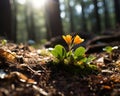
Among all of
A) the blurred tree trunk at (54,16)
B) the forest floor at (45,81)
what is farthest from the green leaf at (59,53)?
the blurred tree trunk at (54,16)

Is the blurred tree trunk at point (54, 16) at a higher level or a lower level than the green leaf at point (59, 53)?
higher

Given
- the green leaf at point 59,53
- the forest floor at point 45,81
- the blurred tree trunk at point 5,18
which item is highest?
the blurred tree trunk at point 5,18

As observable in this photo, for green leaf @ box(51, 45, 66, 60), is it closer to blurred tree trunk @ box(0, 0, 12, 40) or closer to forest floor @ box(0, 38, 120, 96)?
forest floor @ box(0, 38, 120, 96)

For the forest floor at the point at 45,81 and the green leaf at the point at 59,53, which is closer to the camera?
the forest floor at the point at 45,81

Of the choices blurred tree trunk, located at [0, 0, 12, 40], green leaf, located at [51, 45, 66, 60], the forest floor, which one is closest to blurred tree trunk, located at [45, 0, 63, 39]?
blurred tree trunk, located at [0, 0, 12, 40]

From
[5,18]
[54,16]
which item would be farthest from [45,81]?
[54,16]

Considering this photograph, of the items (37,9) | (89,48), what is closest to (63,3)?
(37,9)

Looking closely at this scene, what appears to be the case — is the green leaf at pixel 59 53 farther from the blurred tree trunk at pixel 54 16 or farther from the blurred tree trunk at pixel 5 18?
the blurred tree trunk at pixel 54 16

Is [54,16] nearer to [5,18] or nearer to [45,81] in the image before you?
[5,18]

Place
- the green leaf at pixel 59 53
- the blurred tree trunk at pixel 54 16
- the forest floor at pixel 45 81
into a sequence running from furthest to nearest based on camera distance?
the blurred tree trunk at pixel 54 16 < the green leaf at pixel 59 53 < the forest floor at pixel 45 81
